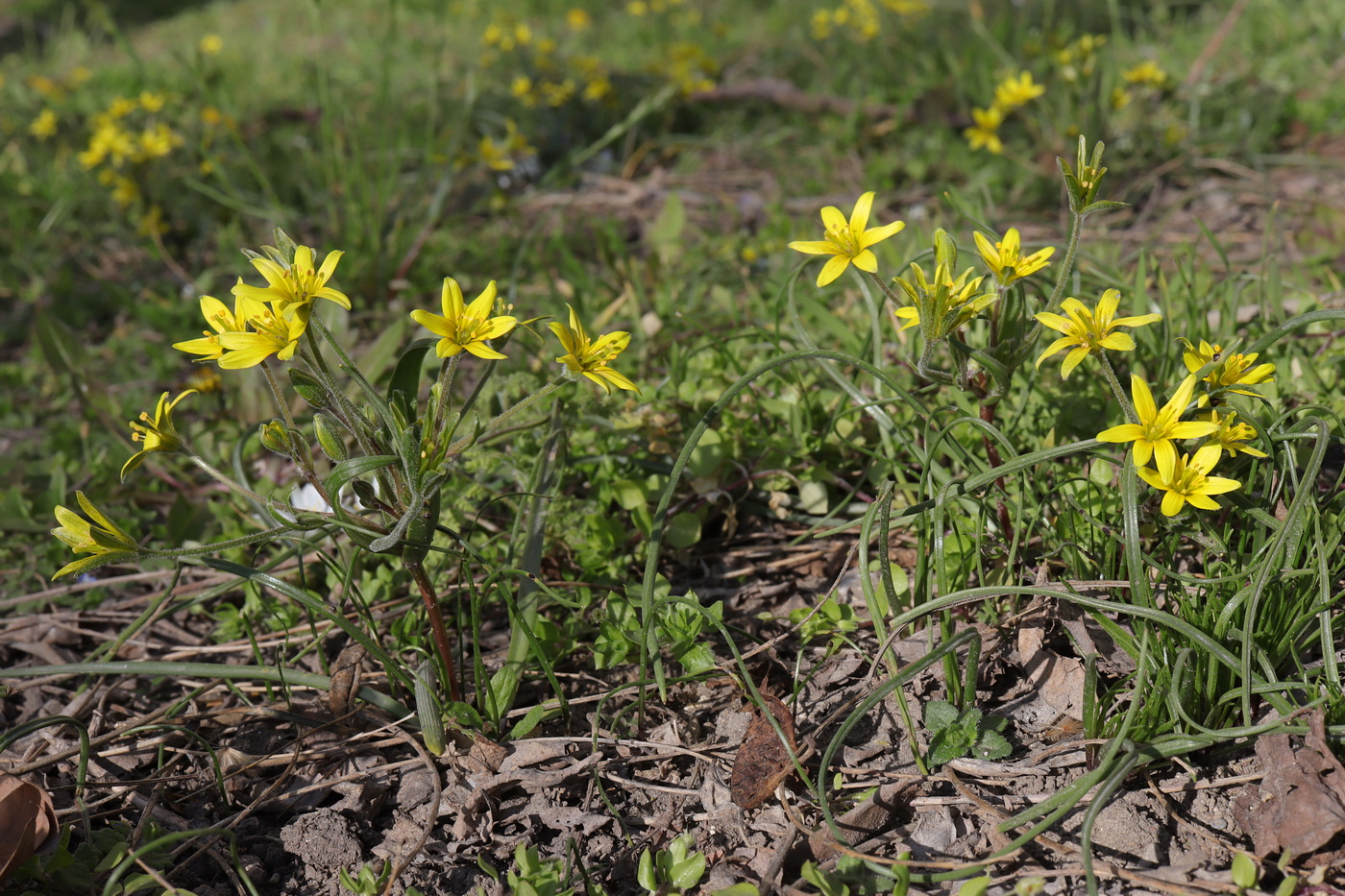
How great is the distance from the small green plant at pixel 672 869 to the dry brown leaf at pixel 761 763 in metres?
0.14

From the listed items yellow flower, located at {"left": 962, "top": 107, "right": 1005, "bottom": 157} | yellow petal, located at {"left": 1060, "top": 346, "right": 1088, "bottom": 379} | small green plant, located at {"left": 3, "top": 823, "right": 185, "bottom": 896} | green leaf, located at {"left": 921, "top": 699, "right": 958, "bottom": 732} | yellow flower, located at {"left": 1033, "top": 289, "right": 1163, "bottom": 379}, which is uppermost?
yellow flower, located at {"left": 1033, "top": 289, "right": 1163, "bottom": 379}

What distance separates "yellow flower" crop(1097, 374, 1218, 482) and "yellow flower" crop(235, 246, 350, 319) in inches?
46.2

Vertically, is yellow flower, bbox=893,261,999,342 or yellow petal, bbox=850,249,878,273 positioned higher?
yellow petal, bbox=850,249,878,273

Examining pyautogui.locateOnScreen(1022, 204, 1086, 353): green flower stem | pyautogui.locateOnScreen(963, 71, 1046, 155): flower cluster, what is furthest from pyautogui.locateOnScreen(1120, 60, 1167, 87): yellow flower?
pyautogui.locateOnScreen(1022, 204, 1086, 353): green flower stem

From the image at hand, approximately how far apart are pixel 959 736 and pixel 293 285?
1306mm

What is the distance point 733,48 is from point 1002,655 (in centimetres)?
474

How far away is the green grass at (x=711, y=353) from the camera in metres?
1.58

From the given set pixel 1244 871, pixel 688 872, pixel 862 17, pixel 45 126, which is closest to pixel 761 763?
pixel 688 872

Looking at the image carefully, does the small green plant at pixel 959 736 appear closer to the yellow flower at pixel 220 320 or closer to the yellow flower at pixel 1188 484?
the yellow flower at pixel 1188 484

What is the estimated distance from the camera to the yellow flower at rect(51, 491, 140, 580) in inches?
53.6

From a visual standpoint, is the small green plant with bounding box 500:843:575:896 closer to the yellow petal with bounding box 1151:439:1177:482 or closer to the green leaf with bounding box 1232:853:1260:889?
the green leaf with bounding box 1232:853:1260:889

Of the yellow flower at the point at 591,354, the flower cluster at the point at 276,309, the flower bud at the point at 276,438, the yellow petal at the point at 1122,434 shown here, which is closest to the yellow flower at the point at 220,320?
the flower cluster at the point at 276,309

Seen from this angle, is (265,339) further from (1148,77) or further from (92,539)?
(1148,77)

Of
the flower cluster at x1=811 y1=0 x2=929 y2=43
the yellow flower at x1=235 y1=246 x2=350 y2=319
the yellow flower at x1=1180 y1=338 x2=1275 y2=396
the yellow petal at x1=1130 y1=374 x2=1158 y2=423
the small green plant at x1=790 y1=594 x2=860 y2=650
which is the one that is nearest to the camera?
the yellow flower at x1=235 y1=246 x2=350 y2=319
